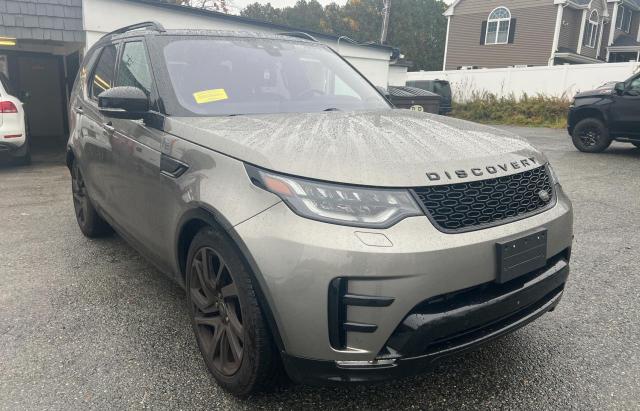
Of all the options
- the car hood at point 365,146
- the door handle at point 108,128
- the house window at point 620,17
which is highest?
the house window at point 620,17

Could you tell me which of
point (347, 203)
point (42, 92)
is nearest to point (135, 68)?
point (347, 203)

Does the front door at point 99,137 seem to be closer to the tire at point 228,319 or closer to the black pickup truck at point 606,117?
the tire at point 228,319

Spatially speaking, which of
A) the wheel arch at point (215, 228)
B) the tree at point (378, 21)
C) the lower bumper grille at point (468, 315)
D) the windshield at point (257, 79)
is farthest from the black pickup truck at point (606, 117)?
the tree at point (378, 21)

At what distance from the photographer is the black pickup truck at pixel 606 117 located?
916 cm

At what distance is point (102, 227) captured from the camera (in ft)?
14.7

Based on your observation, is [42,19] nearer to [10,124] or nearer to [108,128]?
[10,124]

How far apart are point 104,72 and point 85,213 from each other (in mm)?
1351

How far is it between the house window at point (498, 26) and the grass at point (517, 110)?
7.97 m

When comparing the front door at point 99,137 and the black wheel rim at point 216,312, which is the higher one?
the front door at point 99,137

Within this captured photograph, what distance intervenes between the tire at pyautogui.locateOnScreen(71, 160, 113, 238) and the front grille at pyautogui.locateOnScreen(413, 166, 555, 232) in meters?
3.32

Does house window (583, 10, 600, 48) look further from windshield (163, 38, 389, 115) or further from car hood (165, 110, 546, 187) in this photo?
car hood (165, 110, 546, 187)

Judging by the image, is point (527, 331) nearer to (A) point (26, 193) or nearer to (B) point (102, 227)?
(B) point (102, 227)

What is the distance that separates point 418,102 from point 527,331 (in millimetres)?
8279

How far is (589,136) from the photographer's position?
1020 centimetres
